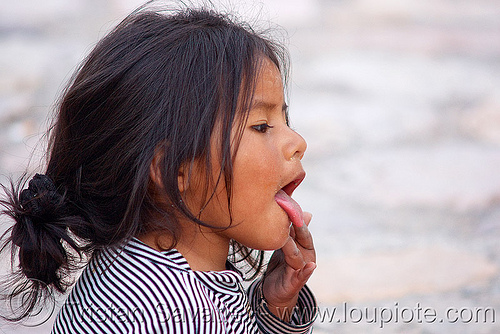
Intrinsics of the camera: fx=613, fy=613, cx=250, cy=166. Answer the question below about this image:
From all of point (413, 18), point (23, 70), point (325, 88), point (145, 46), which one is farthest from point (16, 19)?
point (145, 46)

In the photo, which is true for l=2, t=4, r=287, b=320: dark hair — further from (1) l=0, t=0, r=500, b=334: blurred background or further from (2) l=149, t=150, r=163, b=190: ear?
(1) l=0, t=0, r=500, b=334: blurred background

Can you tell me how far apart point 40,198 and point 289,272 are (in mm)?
389

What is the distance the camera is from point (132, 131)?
0.75m

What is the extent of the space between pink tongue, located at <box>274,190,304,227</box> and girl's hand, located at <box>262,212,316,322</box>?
0.11 m

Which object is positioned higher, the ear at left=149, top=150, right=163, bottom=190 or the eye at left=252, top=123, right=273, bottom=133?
the eye at left=252, top=123, right=273, bottom=133

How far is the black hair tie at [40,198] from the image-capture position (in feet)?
2.52

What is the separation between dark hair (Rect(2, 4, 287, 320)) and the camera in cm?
75

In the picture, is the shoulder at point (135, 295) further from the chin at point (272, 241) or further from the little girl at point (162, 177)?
the chin at point (272, 241)

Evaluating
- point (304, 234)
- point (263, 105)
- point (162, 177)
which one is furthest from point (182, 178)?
point (304, 234)

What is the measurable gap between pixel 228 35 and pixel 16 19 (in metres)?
1.71

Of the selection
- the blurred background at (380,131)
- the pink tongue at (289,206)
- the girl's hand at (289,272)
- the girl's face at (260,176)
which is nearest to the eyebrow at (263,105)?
the girl's face at (260,176)

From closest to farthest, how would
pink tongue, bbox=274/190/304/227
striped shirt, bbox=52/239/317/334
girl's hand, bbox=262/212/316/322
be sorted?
striped shirt, bbox=52/239/317/334 < pink tongue, bbox=274/190/304/227 < girl's hand, bbox=262/212/316/322

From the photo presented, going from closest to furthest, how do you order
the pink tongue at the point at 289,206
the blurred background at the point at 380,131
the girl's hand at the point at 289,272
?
1. the pink tongue at the point at 289,206
2. the girl's hand at the point at 289,272
3. the blurred background at the point at 380,131

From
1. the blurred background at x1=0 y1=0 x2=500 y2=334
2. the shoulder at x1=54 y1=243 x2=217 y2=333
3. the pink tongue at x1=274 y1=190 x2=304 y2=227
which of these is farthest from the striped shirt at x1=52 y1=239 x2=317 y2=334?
the blurred background at x1=0 y1=0 x2=500 y2=334
